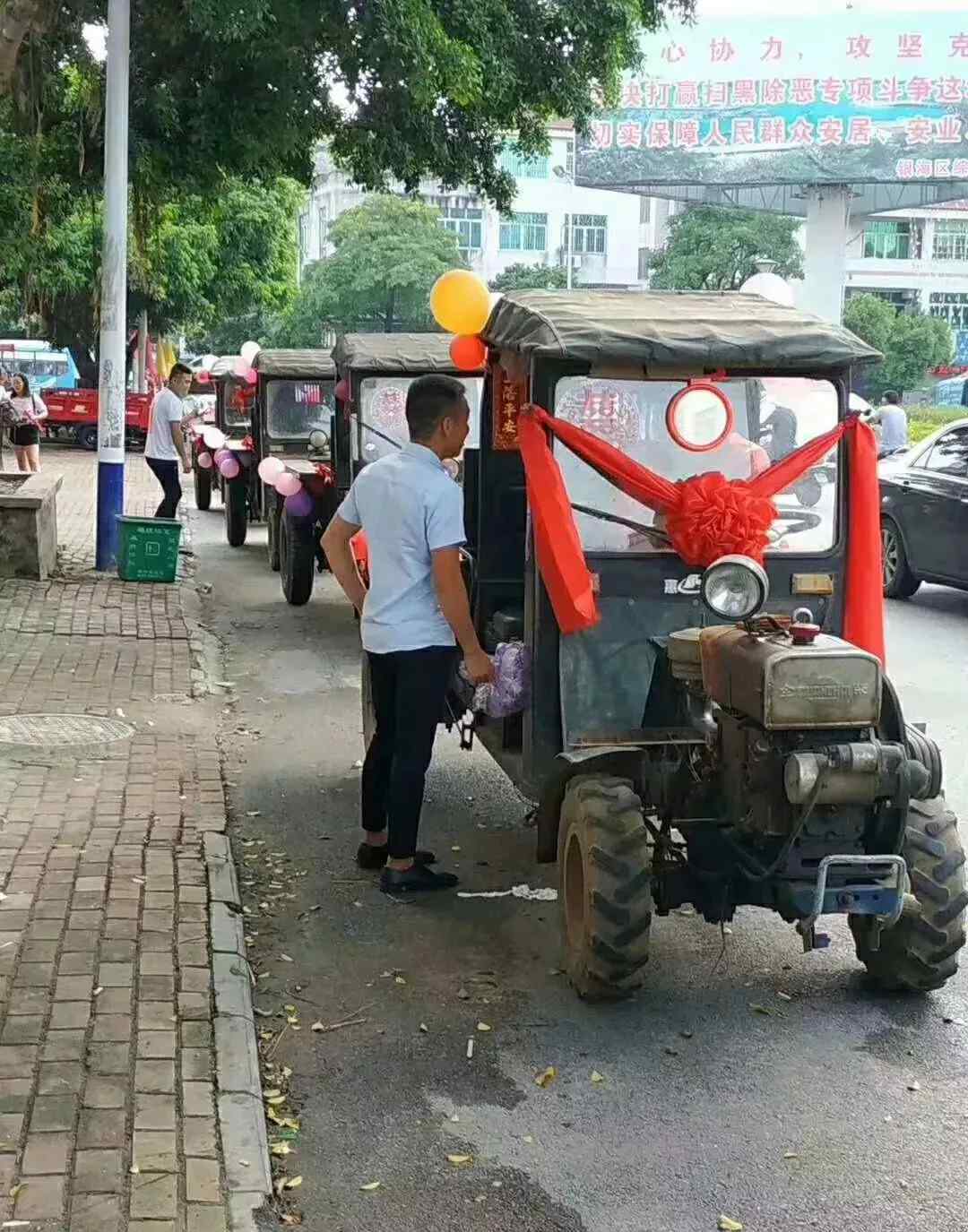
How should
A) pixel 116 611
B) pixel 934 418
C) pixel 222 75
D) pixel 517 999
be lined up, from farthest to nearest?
1. pixel 934 418
2. pixel 222 75
3. pixel 116 611
4. pixel 517 999

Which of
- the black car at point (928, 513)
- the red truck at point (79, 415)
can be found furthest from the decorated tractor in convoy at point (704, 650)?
the red truck at point (79, 415)

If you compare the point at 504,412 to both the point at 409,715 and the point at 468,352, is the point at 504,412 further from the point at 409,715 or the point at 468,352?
the point at 409,715

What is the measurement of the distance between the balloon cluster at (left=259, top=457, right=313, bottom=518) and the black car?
496 centimetres

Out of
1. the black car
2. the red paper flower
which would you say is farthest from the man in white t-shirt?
the red paper flower

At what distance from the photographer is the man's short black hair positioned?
18.4ft

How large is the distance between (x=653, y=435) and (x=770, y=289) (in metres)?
1.90

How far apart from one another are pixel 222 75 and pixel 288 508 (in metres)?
4.06

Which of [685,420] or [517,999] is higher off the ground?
[685,420]

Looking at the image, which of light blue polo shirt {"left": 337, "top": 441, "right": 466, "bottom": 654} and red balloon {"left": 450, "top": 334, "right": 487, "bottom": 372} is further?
red balloon {"left": 450, "top": 334, "right": 487, "bottom": 372}

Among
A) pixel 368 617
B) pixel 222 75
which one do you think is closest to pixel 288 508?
pixel 222 75

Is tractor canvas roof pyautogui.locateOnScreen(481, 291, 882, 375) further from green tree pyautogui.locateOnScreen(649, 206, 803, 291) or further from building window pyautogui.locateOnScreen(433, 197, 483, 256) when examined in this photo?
building window pyautogui.locateOnScreen(433, 197, 483, 256)

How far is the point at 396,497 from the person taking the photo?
5590 millimetres

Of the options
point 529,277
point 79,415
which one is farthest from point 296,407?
point 529,277

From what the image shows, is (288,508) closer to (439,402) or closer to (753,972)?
(439,402)
